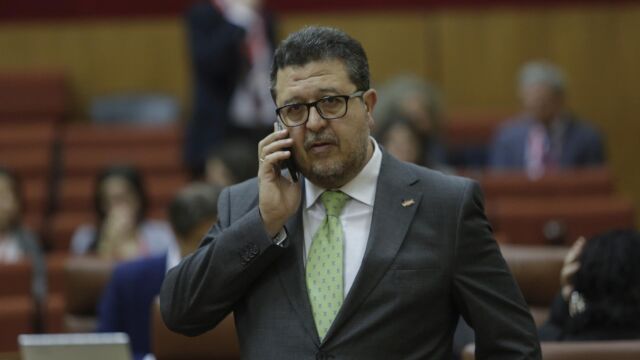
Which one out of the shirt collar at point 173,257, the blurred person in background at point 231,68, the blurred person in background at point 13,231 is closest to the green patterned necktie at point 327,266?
the shirt collar at point 173,257

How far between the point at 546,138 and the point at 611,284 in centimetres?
302

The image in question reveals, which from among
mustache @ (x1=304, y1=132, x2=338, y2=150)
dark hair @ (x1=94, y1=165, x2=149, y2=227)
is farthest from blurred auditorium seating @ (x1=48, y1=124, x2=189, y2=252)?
mustache @ (x1=304, y1=132, x2=338, y2=150)

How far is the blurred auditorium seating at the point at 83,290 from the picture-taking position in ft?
12.9

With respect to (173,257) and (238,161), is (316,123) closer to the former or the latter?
(173,257)

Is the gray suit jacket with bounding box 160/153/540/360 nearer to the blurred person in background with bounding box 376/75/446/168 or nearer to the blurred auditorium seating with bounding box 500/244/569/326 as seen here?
the blurred auditorium seating with bounding box 500/244/569/326

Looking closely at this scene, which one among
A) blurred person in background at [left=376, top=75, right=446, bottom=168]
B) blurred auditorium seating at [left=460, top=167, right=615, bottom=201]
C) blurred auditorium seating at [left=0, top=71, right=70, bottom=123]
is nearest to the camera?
blurred person in background at [left=376, top=75, right=446, bottom=168]

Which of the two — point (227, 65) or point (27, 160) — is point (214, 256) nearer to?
point (227, 65)

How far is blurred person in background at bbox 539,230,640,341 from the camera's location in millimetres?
2787

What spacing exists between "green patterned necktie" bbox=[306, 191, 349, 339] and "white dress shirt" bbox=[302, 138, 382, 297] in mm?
11

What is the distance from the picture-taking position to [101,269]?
3932 millimetres

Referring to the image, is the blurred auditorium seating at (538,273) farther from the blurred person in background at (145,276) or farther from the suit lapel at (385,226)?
the suit lapel at (385,226)

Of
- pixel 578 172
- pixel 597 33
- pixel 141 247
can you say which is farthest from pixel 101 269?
pixel 597 33

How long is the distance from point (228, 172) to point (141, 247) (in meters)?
0.43

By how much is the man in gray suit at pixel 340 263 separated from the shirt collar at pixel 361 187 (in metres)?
0.01
